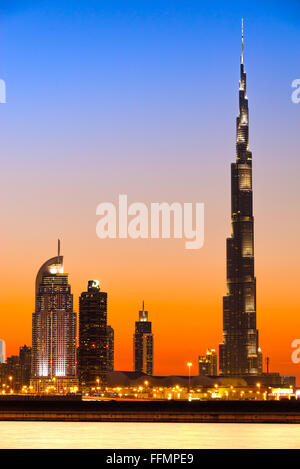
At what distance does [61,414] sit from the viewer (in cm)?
12838

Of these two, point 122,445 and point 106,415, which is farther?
point 106,415

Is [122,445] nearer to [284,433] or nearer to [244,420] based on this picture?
[284,433]

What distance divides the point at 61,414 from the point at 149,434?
42481mm

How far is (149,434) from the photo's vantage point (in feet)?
289
